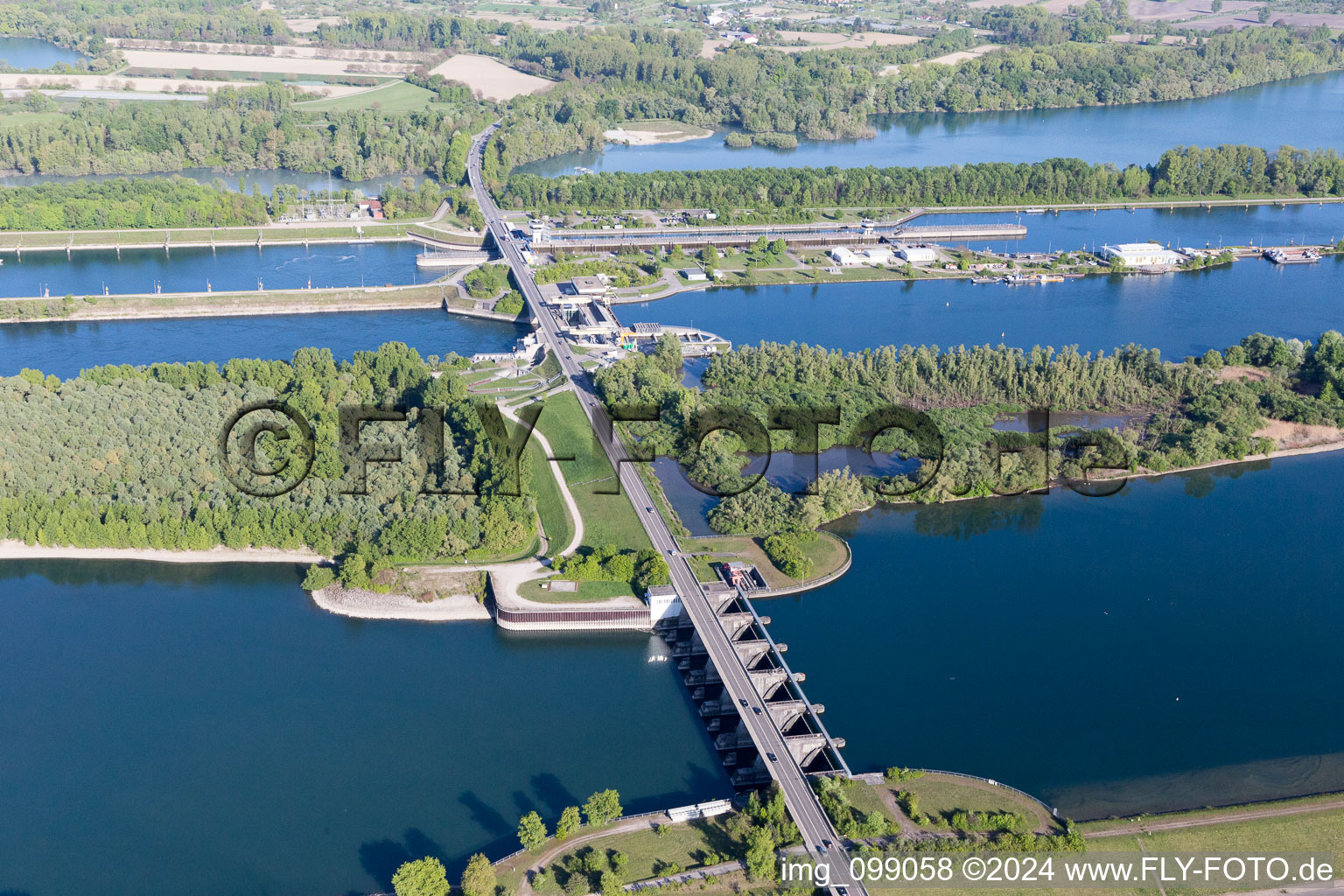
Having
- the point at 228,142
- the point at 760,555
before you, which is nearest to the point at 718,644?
the point at 760,555

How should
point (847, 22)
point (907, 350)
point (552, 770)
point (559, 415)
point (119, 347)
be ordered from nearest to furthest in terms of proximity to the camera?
point (552, 770) → point (559, 415) → point (907, 350) → point (119, 347) → point (847, 22)

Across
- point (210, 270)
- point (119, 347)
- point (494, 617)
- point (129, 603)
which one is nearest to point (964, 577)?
point (494, 617)

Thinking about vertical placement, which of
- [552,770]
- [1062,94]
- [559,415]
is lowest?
[552,770]

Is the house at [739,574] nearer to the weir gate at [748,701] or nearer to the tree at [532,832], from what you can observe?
the weir gate at [748,701]

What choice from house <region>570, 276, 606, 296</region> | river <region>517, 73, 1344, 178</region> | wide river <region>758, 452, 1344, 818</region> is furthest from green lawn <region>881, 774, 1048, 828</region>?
river <region>517, 73, 1344, 178</region>

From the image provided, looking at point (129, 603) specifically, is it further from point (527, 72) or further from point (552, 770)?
point (527, 72)

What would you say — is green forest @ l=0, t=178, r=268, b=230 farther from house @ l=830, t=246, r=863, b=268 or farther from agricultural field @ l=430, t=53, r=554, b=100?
agricultural field @ l=430, t=53, r=554, b=100

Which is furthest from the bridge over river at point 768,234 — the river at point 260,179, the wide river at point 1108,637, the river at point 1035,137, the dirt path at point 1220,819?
the dirt path at point 1220,819
